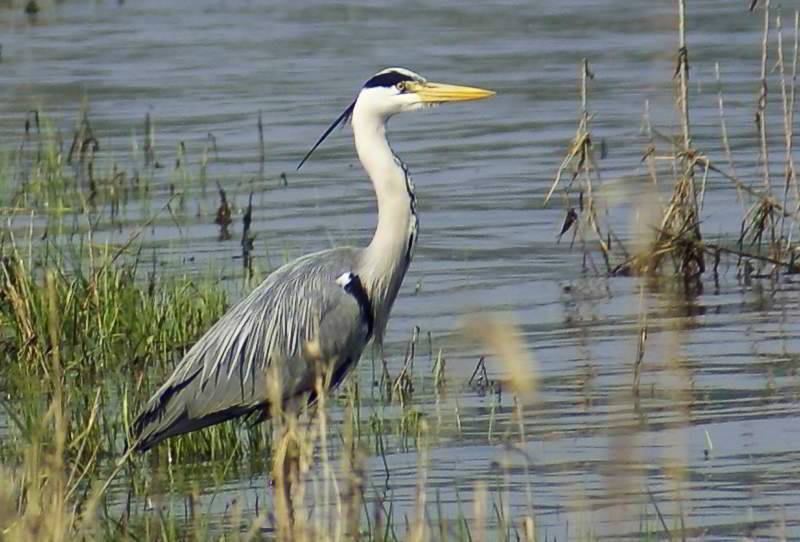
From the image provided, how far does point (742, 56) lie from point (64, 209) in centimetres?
782

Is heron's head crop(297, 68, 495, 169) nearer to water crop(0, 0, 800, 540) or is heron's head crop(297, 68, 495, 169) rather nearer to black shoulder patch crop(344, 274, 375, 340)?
black shoulder patch crop(344, 274, 375, 340)

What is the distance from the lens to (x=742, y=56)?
16875 mm

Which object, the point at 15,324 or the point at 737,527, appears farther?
the point at 15,324

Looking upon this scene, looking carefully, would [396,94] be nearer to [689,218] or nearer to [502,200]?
[689,218]

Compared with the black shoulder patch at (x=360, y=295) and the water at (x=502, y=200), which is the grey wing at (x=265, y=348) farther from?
the water at (x=502, y=200)

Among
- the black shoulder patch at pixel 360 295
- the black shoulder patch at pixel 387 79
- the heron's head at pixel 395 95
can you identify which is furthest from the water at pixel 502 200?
the black shoulder patch at pixel 387 79

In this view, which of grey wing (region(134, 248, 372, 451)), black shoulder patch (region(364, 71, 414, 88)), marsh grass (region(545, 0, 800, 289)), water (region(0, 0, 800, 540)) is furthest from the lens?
A: marsh grass (region(545, 0, 800, 289))

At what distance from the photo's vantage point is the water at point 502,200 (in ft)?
21.2

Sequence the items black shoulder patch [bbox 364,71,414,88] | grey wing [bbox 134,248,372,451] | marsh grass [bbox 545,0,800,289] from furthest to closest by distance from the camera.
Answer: marsh grass [bbox 545,0,800,289] < black shoulder patch [bbox 364,71,414,88] < grey wing [bbox 134,248,372,451]

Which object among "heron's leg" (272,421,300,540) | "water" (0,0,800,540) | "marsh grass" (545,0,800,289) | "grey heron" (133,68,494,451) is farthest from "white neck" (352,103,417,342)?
"marsh grass" (545,0,800,289)

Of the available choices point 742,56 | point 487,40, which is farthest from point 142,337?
point 487,40

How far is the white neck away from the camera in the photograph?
7383 millimetres

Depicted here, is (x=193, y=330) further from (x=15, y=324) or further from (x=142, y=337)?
(x=15, y=324)

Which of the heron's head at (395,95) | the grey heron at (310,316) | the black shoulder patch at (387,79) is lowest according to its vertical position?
the grey heron at (310,316)
